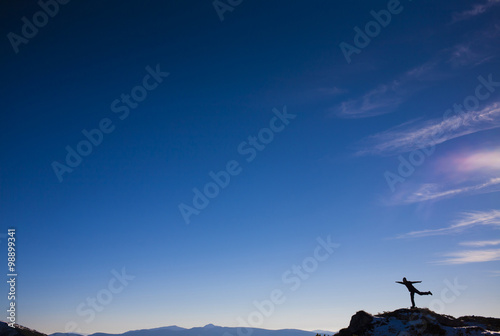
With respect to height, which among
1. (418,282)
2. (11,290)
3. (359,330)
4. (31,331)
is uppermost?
(418,282)

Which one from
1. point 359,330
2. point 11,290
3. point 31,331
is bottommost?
point 31,331

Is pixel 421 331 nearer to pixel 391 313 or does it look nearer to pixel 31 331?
pixel 391 313

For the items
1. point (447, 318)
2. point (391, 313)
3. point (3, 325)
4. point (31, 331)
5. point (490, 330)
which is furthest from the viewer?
point (31, 331)

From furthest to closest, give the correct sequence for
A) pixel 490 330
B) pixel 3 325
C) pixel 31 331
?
pixel 31 331, pixel 3 325, pixel 490 330

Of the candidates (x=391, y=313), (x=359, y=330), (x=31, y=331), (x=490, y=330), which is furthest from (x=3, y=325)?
(x=490, y=330)

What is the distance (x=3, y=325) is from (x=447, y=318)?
45.4m

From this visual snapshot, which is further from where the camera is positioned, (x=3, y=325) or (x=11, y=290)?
(x=3, y=325)

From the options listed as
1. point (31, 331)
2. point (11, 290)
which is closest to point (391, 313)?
point (11, 290)

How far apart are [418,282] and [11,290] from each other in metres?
39.4

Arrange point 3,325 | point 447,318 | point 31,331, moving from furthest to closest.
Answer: point 31,331
point 3,325
point 447,318

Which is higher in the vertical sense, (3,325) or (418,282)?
(418,282)

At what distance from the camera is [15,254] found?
93.6ft

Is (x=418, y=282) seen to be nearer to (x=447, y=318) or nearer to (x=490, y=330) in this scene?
(x=447, y=318)

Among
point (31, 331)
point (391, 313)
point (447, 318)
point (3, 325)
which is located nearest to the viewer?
point (447, 318)
